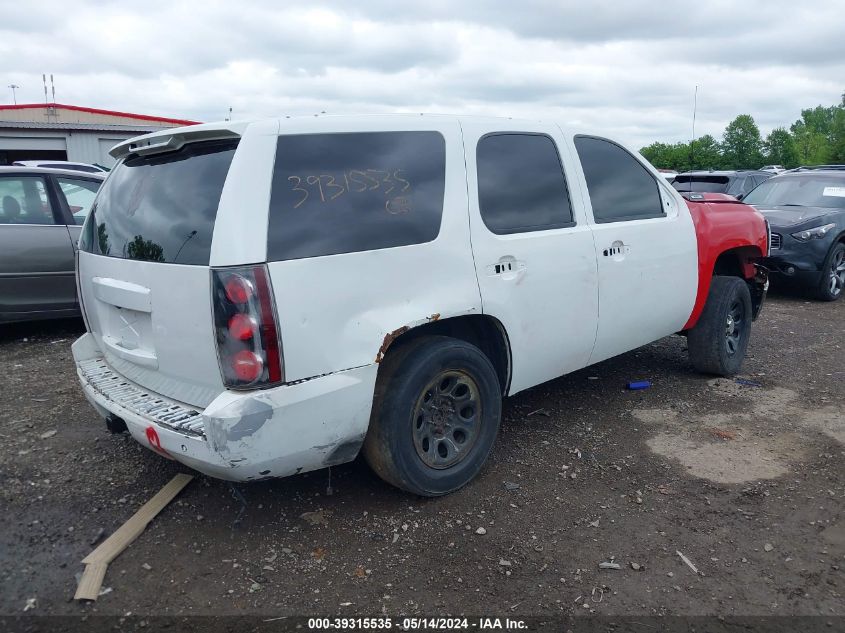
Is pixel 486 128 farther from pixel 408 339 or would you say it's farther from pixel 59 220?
pixel 59 220

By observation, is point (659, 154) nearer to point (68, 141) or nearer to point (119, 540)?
point (68, 141)

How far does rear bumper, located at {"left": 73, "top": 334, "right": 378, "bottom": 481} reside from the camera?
109 inches

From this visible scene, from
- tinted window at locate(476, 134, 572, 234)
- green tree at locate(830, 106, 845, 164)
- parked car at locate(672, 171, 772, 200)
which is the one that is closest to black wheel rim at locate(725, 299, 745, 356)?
tinted window at locate(476, 134, 572, 234)

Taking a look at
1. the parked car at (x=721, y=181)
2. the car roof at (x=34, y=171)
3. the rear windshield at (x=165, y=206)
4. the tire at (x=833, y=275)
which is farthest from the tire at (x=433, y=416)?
the parked car at (x=721, y=181)

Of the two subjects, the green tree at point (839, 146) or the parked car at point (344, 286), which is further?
the green tree at point (839, 146)

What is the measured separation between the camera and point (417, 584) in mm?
2912

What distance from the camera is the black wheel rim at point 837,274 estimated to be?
9023 millimetres

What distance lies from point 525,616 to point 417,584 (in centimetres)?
47

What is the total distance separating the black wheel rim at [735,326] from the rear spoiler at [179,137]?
13.5 ft

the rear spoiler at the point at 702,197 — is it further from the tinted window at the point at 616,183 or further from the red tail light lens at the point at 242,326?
the red tail light lens at the point at 242,326

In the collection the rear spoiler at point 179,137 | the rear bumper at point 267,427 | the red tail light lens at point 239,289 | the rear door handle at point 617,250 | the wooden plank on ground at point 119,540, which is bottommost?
the wooden plank on ground at point 119,540

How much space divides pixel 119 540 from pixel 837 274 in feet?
30.3

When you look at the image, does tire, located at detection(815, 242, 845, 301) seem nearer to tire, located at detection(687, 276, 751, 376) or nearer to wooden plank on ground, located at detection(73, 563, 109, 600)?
tire, located at detection(687, 276, 751, 376)

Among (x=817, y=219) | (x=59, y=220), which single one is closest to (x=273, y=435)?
(x=59, y=220)
